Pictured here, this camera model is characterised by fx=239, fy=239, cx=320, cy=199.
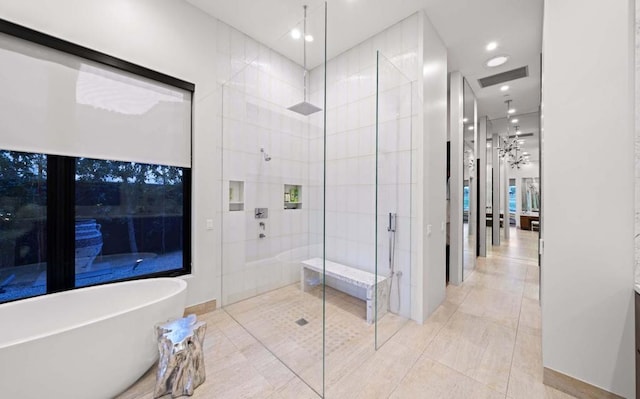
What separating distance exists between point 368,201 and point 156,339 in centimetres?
242

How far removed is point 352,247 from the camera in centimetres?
305

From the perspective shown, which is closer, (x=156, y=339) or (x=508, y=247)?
(x=156, y=339)

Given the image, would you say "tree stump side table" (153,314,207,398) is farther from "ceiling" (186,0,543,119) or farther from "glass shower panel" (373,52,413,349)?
"ceiling" (186,0,543,119)

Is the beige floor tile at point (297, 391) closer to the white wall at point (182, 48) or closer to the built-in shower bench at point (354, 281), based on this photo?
the built-in shower bench at point (354, 281)

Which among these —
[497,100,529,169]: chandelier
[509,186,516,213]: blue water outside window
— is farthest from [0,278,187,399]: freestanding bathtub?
[509,186,516,213]: blue water outside window

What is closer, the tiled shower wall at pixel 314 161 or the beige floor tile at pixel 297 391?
the beige floor tile at pixel 297 391

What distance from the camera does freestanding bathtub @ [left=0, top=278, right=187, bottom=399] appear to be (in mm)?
1296

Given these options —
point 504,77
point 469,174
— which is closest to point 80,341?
point 469,174

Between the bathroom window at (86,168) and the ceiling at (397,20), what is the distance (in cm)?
115

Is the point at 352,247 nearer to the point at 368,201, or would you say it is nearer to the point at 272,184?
the point at 368,201

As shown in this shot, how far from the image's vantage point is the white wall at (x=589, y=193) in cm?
152

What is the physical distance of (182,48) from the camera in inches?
104

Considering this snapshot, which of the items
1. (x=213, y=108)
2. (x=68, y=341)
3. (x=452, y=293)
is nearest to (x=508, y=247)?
(x=452, y=293)

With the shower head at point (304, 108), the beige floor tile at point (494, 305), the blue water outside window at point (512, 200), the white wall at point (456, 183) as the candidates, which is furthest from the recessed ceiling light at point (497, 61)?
the blue water outside window at point (512, 200)
